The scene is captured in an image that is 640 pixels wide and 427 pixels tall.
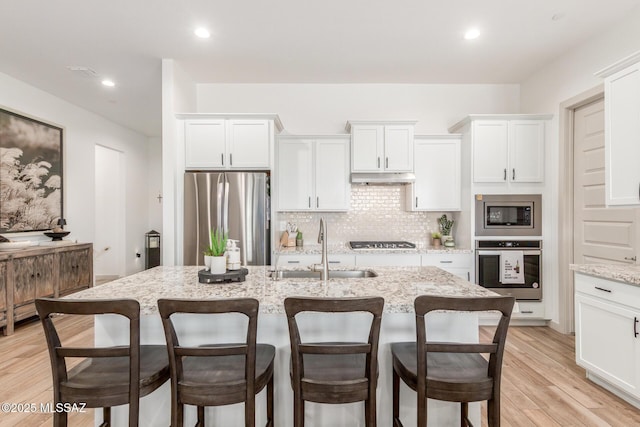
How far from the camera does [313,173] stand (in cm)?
426

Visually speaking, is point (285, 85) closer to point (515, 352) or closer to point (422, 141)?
point (422, 141)

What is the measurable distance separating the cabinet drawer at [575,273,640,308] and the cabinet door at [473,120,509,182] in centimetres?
161

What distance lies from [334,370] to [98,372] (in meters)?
1.03

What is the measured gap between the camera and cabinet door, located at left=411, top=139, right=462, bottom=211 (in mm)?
4234

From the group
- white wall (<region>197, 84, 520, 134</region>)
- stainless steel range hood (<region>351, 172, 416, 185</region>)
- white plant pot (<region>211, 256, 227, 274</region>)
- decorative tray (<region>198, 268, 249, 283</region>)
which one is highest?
white wall (<region>197, 84, 520, 134</region>)

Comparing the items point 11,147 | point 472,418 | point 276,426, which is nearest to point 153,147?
point 11,147

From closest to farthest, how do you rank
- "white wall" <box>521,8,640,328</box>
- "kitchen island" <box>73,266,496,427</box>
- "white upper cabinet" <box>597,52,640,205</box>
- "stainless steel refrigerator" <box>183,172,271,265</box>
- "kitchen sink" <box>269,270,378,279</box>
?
"kitchen island" <box>73,266,496,427</box>
"white upper cabinet" <box>597,52,640,205</box>
"kitchen sink" <box>269,270,378,279</box>
"white wall" <box>521,8,640,328</box>
"stainless steel refrigerator" <box>183,172,271,265</box>

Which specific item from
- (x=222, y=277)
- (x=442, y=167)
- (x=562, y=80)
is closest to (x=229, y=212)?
(x=222, y=277)

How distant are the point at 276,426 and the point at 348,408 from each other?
0.40 m

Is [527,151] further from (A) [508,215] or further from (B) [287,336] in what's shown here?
(B) [287,336]

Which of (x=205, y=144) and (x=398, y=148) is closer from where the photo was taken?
(x=205, y=144)

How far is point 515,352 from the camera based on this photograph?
3.21 metres

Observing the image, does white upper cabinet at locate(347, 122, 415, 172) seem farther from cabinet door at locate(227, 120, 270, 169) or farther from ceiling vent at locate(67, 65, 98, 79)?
ceiling vent at locate(67, 65, 98, 79)

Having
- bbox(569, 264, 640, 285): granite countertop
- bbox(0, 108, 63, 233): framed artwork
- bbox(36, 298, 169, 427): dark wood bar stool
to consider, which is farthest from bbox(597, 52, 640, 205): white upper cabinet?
bbox(0, 108, 63, 233): framed artwork
